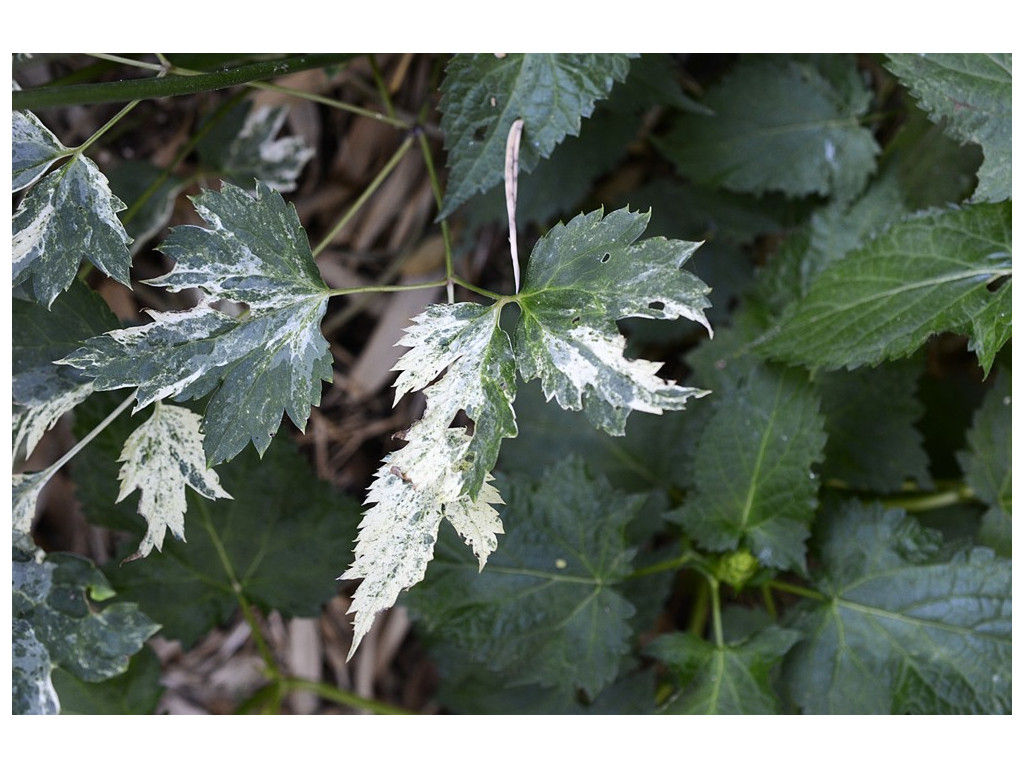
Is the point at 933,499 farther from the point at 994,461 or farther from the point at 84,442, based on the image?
the point at 84,442

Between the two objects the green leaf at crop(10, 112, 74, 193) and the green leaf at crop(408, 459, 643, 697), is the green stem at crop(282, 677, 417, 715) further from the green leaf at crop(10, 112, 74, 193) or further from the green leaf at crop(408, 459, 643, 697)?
the green leaf at crop(10, 112, 74, 193)

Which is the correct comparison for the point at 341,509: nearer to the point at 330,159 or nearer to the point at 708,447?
the point at 708,447

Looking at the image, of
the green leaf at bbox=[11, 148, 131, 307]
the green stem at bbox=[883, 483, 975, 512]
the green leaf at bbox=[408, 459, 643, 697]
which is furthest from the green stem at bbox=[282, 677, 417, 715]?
the green stem at bbox=[883, 483, 975, 512]

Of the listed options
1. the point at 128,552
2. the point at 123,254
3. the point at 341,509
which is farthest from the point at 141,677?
the point at 123,254

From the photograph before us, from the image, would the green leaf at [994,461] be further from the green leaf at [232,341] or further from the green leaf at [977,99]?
the green leaf at [232,341]

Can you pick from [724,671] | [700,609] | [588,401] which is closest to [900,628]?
[724,671]

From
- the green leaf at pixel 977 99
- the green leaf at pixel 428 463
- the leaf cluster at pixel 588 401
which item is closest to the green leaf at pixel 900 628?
the leaf cluster at pixel 588 401
